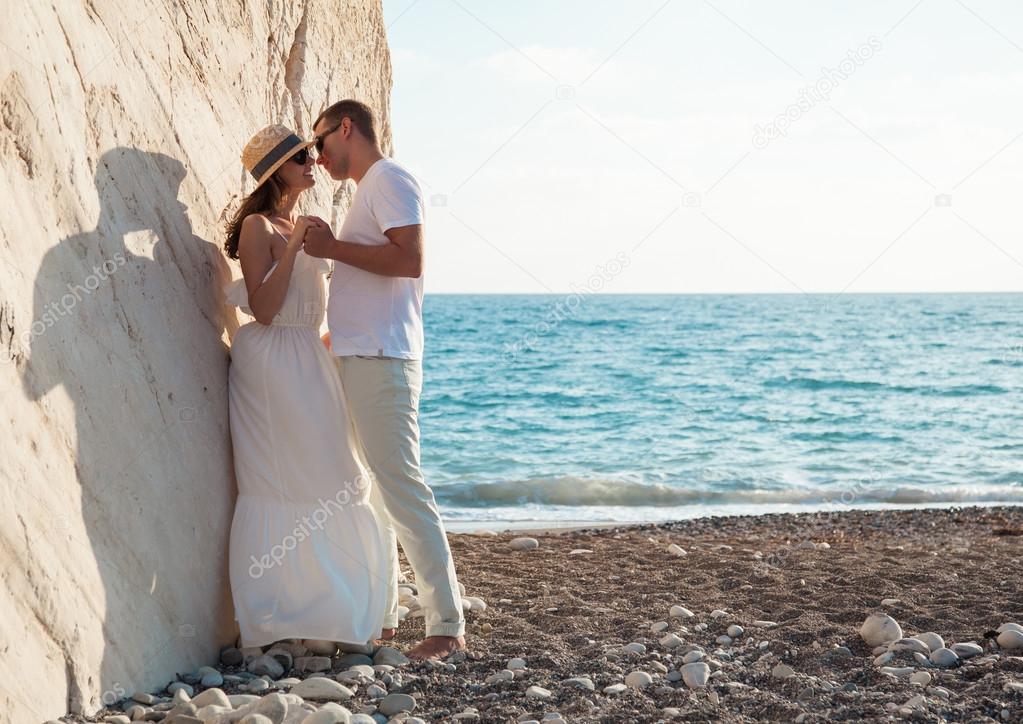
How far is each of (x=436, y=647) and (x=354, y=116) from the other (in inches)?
87.5

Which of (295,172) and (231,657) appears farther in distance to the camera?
(295,172)

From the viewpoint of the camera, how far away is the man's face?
4.16m

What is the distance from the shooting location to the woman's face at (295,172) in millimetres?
Result: 4258

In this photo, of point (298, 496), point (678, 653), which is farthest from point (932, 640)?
point (298, 496)

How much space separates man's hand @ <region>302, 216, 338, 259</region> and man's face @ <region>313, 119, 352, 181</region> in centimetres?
36

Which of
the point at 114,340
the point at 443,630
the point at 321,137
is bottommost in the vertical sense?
the point at 443,630

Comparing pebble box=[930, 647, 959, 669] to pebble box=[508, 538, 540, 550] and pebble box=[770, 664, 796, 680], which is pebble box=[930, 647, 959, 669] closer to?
pebble box=[770, 664, 796, 680]

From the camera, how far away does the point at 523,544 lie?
701 centimetres

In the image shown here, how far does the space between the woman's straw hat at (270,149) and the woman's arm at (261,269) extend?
0.22 metres

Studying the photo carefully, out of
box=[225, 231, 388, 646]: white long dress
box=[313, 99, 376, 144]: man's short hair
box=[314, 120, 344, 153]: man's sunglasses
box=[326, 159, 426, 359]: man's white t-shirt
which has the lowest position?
box=[225, 231, 388, 646]: white long dress

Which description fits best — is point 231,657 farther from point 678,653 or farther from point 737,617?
point 737,617

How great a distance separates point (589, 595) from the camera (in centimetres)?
517

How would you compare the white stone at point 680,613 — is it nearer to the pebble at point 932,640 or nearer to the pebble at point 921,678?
the pebble at point 932,640

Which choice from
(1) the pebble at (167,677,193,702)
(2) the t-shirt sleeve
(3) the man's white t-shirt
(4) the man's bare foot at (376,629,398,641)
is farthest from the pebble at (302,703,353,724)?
(2) the t-shirt sleeve
